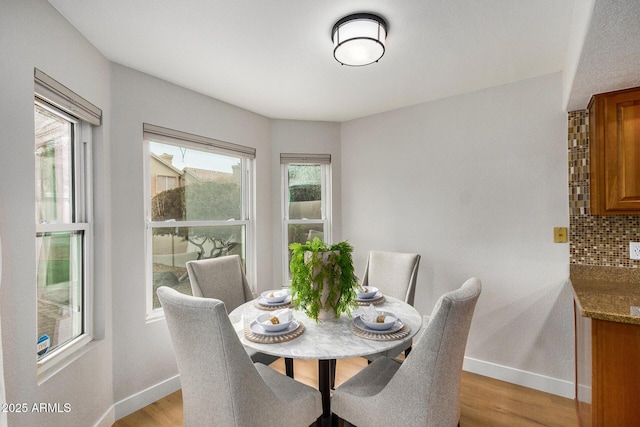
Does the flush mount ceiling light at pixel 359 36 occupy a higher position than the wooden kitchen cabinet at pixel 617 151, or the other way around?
the flush mount ceiling light at pixel 359 36

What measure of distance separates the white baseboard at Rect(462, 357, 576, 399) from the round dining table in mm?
1247

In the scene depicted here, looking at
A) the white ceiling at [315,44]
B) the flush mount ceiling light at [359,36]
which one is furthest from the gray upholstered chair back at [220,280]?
the flush mount ceiling light at [359,36]

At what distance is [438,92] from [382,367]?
86.8 inches

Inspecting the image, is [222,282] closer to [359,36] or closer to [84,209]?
[84,209]

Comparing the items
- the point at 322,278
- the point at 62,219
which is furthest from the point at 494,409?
the point at 62,219

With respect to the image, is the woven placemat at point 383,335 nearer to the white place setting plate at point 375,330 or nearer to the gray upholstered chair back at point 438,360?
the white place setting plate at point 375,330

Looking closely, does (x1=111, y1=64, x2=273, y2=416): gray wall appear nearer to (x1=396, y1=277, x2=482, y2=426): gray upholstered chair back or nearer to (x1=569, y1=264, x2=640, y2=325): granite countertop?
(x1=396, y1=277, x2=482, y2=426): gray upholstered chair back

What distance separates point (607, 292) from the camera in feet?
6.00

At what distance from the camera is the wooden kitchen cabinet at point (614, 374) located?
1368 mm

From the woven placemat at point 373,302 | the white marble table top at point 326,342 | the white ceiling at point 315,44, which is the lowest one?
the white marble table top at point 326,342

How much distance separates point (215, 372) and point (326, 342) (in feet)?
1.65

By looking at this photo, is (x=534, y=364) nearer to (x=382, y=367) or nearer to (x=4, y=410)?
(x=382, y=367)

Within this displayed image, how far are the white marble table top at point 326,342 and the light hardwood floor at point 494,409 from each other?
93 centimetres

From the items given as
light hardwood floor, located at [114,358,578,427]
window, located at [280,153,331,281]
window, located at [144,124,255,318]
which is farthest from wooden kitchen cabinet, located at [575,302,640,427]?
window, located at [144,124,255,318]
